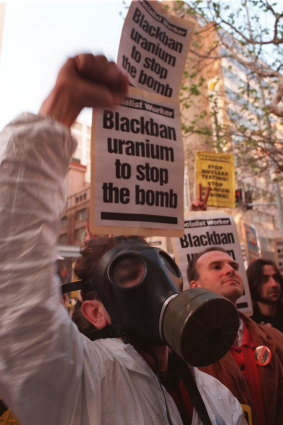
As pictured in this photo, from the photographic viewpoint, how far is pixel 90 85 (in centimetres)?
96

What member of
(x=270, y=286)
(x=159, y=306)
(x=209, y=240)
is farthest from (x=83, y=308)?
(x=270, y=286)

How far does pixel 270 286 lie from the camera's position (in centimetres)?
377

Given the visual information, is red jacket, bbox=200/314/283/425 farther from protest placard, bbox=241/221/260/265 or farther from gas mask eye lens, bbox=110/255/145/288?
protest placard, bbox=241/221/260/265

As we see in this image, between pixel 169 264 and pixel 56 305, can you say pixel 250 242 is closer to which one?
pixel 169 264

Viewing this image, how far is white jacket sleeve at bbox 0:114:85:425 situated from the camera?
0.78m

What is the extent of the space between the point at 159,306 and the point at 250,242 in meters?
4.68

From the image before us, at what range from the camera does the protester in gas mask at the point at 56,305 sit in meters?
0.79

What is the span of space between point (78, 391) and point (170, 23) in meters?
2.19

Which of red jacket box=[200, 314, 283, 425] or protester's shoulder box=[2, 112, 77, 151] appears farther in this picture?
red jacket box=[200, 314, 283, 425]

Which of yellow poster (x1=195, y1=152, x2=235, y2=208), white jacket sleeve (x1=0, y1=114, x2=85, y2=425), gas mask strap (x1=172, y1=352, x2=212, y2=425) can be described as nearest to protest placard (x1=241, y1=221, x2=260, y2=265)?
yellow poster (x1=195, y1=152, x2=235, y2=208)

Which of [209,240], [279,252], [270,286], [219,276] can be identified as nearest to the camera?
[219,276]

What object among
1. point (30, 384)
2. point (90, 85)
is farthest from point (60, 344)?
point (90, 85)

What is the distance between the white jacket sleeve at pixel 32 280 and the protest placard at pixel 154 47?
1.39 meters

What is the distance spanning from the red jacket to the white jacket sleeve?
58.5 inches
